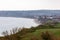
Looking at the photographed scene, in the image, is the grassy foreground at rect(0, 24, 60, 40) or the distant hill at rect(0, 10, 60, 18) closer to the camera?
the grassy foreground at rect(0, 24, 60, 40)

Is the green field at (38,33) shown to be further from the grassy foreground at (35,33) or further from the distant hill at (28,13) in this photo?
the distant hill at (28,13)

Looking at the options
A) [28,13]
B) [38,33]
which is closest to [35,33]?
[38,33]

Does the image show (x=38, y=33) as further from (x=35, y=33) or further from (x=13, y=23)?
(x=13, y=23)

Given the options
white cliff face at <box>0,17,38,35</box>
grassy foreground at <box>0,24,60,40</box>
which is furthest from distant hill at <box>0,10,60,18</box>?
grassy foreground at <box>0,24,60,40</box>

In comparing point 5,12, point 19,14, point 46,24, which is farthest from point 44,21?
point 5,12

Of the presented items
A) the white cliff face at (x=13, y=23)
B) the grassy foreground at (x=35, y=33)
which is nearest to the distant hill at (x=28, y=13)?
the white cliff face at (x=13, y=23)

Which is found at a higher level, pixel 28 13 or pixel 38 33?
pixel 28 13

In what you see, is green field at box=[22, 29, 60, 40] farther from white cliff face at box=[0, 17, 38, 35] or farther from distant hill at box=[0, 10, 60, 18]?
distant hill at box=[0, 10, 60, 18]
